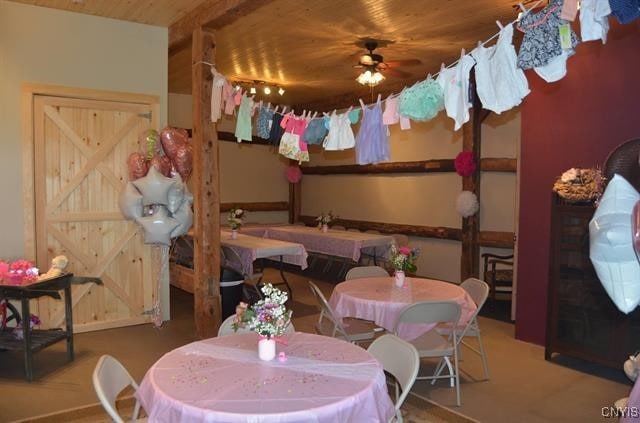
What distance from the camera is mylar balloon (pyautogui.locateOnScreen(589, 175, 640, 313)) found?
1.92 meters

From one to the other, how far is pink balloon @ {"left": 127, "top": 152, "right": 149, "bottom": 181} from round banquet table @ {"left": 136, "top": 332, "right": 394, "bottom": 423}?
2.79m

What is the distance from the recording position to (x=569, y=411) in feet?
11.1

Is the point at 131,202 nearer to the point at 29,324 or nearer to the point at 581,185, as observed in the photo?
the point at 29,324

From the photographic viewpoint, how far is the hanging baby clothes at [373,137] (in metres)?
3.94

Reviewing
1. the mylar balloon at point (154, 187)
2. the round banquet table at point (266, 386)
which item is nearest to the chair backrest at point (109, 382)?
the round banquet table at point (266, 386)

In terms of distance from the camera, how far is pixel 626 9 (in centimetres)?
196

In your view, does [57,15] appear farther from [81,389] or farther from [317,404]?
[317,404]

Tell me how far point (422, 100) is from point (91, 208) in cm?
356

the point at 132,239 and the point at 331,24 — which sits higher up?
Result: the point at 331,24

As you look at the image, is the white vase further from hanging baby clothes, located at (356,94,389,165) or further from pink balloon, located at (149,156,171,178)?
pink balloon, located at (149,156,171,178)

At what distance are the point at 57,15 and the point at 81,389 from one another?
135 inches

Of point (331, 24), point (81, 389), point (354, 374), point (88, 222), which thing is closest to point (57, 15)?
point (88, 222)

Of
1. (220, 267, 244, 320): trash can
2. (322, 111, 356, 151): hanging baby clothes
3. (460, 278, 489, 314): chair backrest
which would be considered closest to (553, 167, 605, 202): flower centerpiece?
(460, 278, 489, 314): chair backrest

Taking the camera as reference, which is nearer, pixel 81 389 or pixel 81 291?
pixel 81 389
